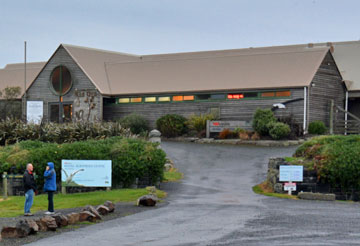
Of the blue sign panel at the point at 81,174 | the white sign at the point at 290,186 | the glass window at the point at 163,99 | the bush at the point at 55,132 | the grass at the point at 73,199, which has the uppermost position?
the glass window at the point at 163,99

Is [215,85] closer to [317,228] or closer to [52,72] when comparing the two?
[52,72]

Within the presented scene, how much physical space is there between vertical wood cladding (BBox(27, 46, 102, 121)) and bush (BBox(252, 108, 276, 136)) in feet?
44.2

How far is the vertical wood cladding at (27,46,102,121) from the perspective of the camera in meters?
46.0

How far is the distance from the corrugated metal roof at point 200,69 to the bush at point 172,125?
2658mm

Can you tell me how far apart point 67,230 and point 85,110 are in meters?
32.0

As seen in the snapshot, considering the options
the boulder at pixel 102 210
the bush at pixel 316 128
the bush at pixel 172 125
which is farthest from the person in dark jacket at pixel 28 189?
the bush at pixel 316 128

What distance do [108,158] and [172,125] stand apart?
716 inches

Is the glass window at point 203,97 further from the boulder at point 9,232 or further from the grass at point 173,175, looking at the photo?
the boulder at point 9,232

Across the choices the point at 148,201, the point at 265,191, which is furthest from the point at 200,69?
the point at 148,201

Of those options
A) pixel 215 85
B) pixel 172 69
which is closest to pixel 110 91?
pixel 172 69

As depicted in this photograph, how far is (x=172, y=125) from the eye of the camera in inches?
Answer: 1654

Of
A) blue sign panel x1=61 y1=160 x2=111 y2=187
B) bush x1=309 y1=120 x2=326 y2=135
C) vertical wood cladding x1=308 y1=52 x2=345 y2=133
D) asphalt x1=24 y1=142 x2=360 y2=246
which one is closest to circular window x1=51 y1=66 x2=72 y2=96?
vertical wood cladding x1=308 y1=52 x2=345 y2=133

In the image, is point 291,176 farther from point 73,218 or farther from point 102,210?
point 73,218

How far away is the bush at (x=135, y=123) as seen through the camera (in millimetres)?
43219
